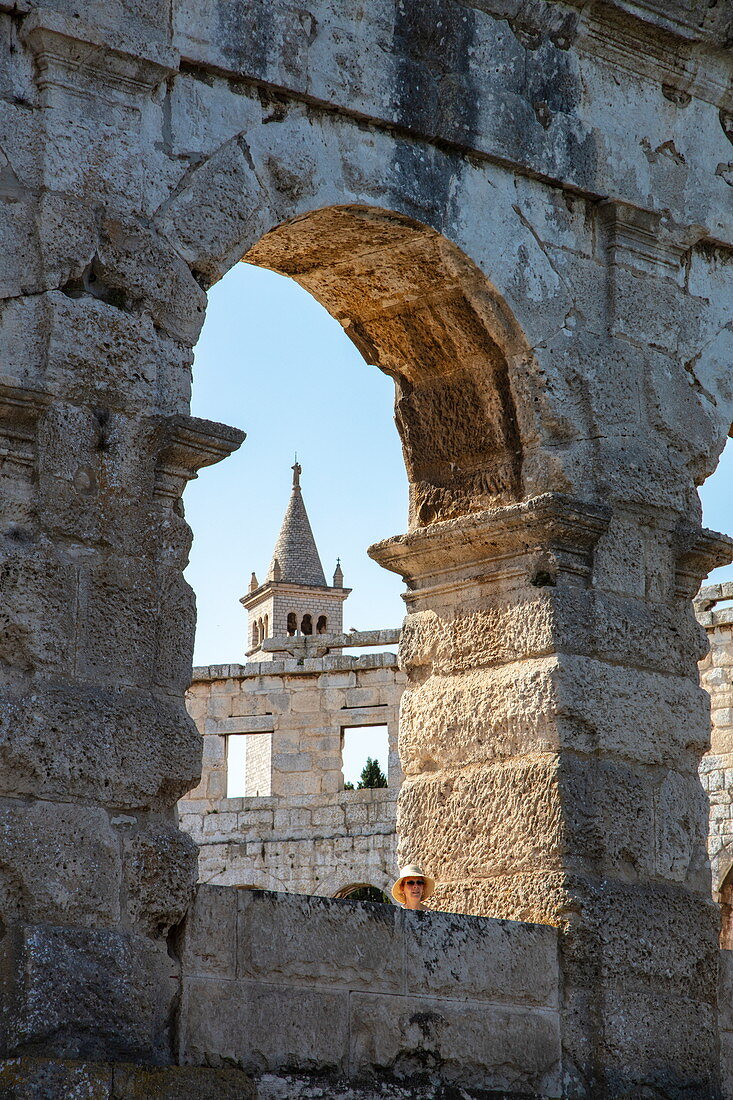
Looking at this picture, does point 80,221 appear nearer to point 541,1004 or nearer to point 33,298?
point 33,298

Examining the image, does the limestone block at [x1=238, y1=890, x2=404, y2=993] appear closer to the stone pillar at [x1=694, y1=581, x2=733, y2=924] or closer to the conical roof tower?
the stone pillar at [x1=694, y1=581, x2=733, y2=924]

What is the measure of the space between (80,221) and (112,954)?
2.27 meters

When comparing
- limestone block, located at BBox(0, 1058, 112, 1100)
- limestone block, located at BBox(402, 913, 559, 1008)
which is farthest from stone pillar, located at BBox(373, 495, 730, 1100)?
limestone block, located at BBox(0, 1058, 112, 1100)

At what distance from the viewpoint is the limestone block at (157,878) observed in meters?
5.32

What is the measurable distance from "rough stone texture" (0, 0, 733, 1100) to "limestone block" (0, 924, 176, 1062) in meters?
0.01

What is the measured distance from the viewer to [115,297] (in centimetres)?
575

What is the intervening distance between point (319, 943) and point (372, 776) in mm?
19468

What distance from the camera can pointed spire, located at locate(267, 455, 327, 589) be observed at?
175ft

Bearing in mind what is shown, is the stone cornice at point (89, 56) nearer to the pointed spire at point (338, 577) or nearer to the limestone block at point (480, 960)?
the limestone block at point (480, 960)

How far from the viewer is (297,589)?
2089 inches

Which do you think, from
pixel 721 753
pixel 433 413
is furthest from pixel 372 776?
pixel 433 413

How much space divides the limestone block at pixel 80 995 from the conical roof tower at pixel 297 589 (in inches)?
1847

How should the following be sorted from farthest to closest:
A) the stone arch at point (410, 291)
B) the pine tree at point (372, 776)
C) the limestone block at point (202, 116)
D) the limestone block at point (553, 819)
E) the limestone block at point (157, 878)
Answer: the pine tree at point (372, 776)
the limestone block at point (553, 819)
the stone arch at point (410, 291)
the limestone block at point (202, 116)
the limestone block at point (157, 878)

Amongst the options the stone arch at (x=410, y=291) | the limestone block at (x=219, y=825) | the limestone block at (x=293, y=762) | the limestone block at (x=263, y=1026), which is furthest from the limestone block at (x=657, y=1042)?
the limestone block at (x=219, y=825)
